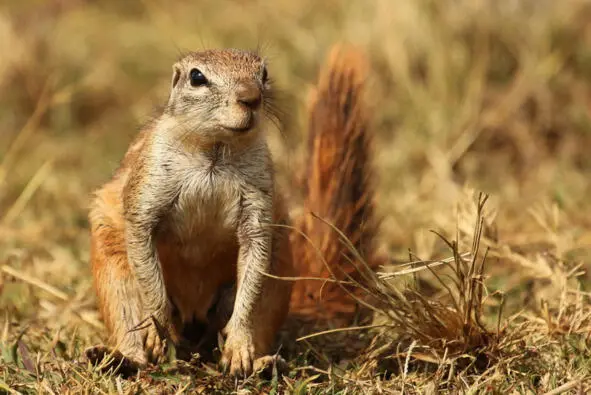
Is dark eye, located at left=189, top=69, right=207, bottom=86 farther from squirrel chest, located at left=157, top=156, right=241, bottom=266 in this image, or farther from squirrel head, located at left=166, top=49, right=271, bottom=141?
squirrel chest, located at left=157, top=156, right=241, bottom=266

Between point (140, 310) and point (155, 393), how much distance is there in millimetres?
356

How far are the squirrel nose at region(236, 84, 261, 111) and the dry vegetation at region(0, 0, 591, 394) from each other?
812 mm

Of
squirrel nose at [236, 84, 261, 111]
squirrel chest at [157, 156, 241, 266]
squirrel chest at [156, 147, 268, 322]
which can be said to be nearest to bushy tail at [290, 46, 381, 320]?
squirrel chest at [156, 147, 268, 322]

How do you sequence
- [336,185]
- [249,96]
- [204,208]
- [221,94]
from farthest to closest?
[336,185]
[204,208]
[221,94]
[249,96]

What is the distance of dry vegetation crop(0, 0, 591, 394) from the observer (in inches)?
140

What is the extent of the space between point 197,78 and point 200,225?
54cm

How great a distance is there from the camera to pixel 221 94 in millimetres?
3326

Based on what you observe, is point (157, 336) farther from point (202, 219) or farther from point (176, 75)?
point (176, 75)

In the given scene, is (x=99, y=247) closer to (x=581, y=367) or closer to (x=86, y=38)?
(x=581, y=367)

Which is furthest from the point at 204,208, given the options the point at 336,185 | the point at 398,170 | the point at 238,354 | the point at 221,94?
the point at 398,170

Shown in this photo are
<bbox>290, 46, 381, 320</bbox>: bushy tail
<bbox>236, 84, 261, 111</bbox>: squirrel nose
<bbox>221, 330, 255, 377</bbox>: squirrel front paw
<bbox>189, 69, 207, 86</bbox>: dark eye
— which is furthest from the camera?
<bbox>290, 46, 381, 320</bbox>: bushy tail

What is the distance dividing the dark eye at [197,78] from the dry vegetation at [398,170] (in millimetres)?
970

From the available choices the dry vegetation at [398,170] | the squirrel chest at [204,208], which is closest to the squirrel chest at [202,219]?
the squirrel chest at [204,208]

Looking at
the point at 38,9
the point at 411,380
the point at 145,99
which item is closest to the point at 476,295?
the point at 411,380
